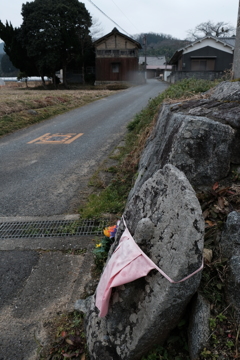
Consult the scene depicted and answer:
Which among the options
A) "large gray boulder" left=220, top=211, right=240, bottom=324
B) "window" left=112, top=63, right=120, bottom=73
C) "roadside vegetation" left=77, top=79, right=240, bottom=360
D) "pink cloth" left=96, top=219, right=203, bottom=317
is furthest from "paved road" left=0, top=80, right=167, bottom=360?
"window" left=112, top=63, right=120, bottom=73

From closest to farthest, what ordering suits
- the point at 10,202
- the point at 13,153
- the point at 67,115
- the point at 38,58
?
1. the point at 10,202
2. the point at 13,153
3. the point at 67,115
4. the point at 38,58

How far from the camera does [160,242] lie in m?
1.79

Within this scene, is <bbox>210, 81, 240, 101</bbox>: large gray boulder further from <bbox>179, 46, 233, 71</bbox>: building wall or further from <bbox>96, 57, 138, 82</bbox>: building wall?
<bbox>96, 57, 138, 82</bbox>: building wall

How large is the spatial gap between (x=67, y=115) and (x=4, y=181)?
8.71m

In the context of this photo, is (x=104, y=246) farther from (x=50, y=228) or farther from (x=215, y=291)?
(x=50, y=228)

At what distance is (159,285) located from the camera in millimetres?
1693

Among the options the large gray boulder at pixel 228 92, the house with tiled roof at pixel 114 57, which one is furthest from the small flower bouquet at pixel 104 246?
the house with tiled roof at pixel 114 57

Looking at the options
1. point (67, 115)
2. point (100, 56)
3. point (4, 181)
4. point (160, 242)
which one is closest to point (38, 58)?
point (100, 56)

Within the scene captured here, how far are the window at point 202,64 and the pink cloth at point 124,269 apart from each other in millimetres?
31694

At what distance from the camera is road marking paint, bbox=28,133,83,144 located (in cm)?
895

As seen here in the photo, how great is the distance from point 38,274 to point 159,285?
173 centimetres

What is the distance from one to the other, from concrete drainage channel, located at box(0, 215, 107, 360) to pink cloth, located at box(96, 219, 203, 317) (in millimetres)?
756

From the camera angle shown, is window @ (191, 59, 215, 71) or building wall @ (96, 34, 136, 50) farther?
building wall @ (96, 34, 136, 50)

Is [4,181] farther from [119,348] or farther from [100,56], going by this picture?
[100,56]
